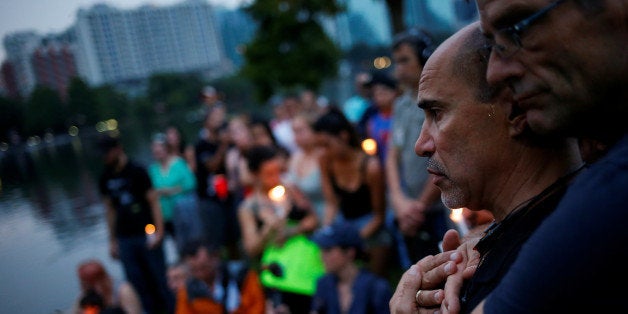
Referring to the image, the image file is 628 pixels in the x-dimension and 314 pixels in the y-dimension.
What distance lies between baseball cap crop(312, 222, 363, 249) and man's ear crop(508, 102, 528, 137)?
2492mm

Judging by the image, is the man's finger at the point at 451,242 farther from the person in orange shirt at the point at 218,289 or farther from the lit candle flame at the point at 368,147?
the lit candle flame at the point at 368,147

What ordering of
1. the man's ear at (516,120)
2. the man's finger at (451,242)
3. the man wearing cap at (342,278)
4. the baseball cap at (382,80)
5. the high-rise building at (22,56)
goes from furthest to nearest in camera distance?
the baseball cap at (382,80), the man wearing cap at (342,278), the high-rise building at (22,56), the man's finger at (451,242), the man's ear at (516,120)

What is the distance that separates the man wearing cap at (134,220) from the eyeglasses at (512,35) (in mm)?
5378

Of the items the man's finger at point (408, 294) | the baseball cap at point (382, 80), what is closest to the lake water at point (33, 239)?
the man's finger at point (408, 294)

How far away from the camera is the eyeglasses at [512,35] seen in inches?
34.6

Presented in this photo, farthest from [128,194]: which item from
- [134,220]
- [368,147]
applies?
[368,147]

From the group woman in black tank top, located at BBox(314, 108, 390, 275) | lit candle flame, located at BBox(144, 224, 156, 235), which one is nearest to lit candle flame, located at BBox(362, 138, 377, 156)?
woman in black tank top, located at BBox(314, 108, 390, 275)

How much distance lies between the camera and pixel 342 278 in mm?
3562

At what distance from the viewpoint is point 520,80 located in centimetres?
97

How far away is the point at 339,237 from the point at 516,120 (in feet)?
8.42

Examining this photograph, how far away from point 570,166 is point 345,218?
313 centimetres

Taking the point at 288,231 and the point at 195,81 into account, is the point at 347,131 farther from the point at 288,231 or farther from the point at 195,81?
the point at 195,81

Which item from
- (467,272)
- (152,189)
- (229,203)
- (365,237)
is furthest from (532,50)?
(229,203)

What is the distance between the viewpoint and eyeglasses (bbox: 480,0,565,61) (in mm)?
879
